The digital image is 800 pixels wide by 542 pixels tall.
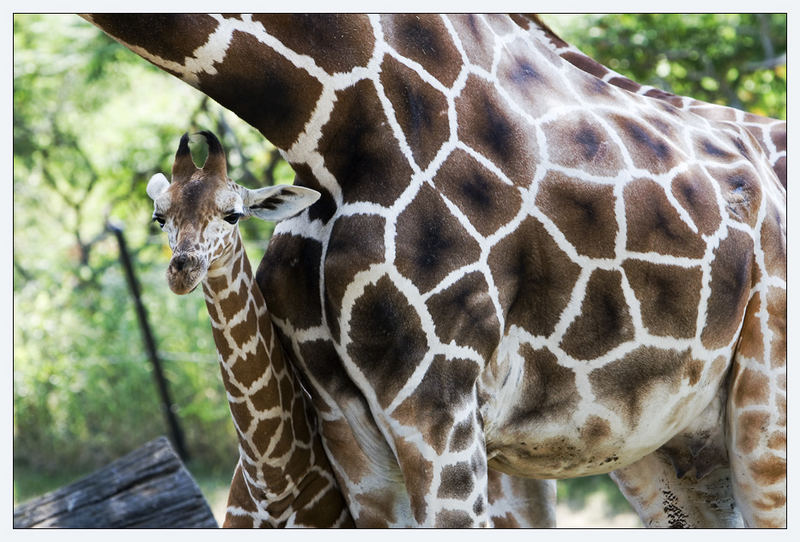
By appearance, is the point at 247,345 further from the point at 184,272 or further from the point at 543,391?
the point at 543,391

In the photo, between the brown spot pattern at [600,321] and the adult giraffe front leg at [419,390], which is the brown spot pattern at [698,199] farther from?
the adult giraffe front leg at [419,390]

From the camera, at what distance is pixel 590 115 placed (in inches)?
86.9

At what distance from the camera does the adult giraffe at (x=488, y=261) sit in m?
1.94

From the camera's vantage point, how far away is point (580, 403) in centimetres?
215

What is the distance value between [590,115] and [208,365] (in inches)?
188

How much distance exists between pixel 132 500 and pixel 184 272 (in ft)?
5.84

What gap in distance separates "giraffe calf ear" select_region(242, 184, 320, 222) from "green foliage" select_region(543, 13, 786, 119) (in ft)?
13.3

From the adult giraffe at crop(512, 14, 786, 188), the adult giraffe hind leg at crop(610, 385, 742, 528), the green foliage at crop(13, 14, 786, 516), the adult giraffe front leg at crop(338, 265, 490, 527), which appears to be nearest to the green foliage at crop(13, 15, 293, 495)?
the green foliage at crop(13, 14, 786, 516)

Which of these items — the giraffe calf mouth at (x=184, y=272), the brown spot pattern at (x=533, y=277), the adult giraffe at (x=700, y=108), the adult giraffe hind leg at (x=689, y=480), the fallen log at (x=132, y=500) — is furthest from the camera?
the fallen log at (x=132, y=500)

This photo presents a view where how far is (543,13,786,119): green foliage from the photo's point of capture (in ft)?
18.4

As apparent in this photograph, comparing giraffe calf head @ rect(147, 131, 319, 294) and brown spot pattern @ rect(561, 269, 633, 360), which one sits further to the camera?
brown spot pattern @ rect(561, 269, 633, 360)

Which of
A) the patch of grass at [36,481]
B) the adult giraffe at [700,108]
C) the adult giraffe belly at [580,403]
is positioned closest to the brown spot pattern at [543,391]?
the adult giraffe belly at [580,403]

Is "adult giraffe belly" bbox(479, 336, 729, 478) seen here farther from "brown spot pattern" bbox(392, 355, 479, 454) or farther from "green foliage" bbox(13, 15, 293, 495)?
"green foliage" bbox(13, 15, 293, 495)

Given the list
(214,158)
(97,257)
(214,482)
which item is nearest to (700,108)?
(214,158)
